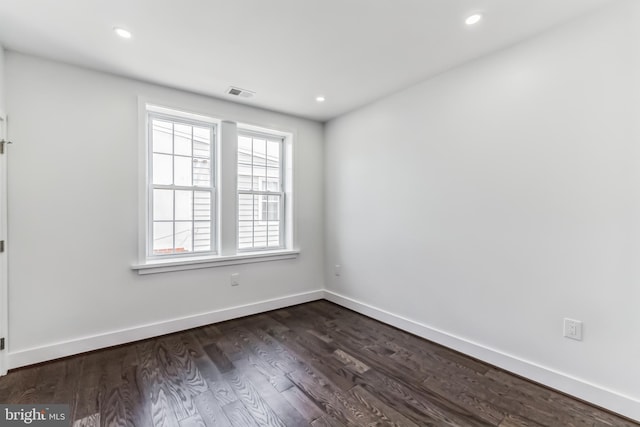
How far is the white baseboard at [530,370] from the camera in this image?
1764 mm

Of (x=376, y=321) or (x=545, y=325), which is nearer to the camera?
(x=545, y=325)

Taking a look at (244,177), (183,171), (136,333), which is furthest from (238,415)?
(244,177)

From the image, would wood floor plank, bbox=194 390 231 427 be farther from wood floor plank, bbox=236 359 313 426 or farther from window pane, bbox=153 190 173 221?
window pane, bbox=153 190 173 221

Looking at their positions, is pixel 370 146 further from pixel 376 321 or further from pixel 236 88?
pixel 376 321

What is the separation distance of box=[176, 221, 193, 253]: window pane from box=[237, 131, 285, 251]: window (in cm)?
58

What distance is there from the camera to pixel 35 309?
7.69 ft

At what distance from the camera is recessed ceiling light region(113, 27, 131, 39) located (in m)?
2.02

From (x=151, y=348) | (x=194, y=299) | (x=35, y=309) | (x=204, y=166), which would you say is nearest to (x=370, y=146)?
(x=204, y=166)

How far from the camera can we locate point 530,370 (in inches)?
83.6

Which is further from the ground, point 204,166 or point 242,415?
point 204,166

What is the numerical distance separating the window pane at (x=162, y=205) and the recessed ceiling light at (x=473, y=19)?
10.0 feet

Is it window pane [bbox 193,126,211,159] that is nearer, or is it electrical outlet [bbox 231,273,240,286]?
window pane [bbox 193,126,211,159]

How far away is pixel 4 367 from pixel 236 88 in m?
3.05

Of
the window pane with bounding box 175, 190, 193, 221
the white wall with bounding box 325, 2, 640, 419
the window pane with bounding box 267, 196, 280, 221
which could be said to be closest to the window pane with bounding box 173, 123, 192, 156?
the window pane with bounding box 175, 190, 193, 221
